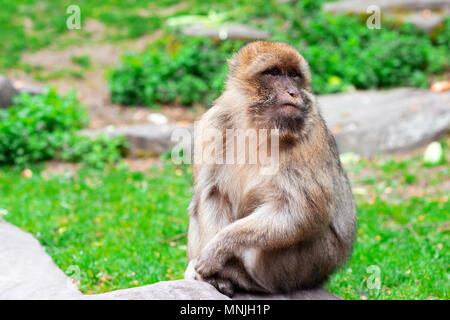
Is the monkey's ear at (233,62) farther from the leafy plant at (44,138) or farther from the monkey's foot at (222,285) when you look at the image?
the leafy plant at (44,138)

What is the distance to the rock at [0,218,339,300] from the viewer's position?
3.75 metres

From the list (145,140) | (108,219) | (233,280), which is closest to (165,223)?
(108,219)

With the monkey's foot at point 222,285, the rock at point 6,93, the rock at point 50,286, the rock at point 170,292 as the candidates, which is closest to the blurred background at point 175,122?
the rock at point 6,93

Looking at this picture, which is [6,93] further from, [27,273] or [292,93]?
[292,93]

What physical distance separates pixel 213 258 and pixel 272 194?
59 centimetres

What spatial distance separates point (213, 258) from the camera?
4.30m

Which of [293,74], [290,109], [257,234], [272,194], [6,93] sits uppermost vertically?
[6,93]

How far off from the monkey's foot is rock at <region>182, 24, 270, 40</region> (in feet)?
29.0

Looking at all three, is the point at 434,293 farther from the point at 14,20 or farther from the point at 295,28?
the point at 14,20

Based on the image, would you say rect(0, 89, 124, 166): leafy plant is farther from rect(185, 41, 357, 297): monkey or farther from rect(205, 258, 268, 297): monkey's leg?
rect(205, 258, 268, 297): monkey's leg

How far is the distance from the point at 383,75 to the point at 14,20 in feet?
31.0

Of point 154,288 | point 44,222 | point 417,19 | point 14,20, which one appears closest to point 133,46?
point 14,20

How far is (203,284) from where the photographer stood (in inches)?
161

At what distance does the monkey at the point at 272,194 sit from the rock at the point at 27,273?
924mm
